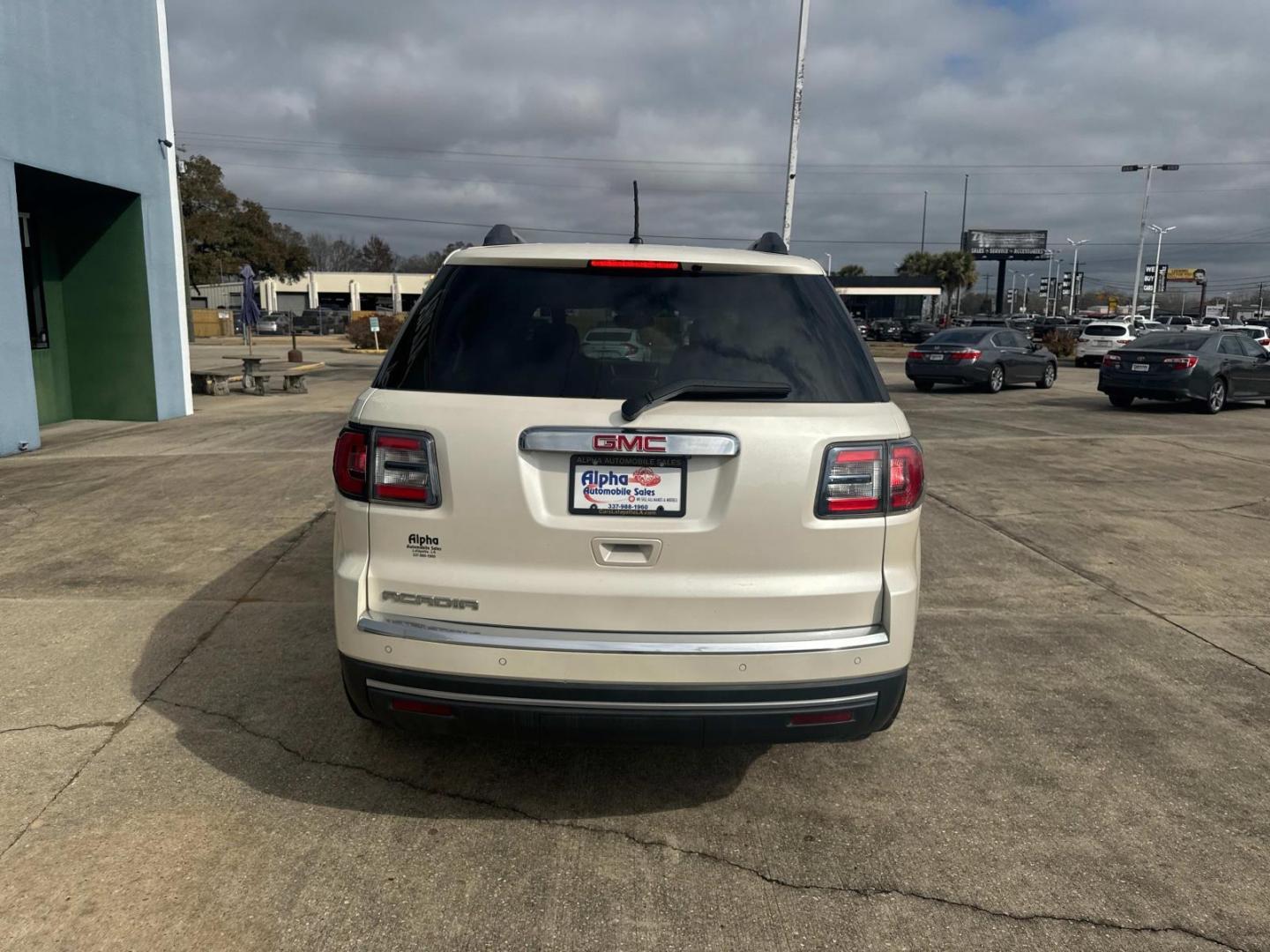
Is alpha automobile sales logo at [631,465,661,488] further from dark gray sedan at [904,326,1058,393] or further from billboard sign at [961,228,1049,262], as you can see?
billboard sign at [961,228,1049,262]

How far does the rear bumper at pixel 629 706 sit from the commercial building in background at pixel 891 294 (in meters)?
83.5

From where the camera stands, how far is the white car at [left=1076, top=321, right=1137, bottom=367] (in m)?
30.8

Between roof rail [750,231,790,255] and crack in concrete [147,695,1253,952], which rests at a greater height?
roof rail [750,231,790,255]

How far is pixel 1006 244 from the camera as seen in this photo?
103000mm

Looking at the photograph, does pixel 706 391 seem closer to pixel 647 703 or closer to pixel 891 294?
pixel 647 703

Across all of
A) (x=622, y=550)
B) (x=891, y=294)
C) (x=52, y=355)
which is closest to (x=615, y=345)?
(x=622, y=550)

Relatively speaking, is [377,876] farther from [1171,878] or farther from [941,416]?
[941,416]

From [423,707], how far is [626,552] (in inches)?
31.1

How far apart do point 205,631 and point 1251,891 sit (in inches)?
183

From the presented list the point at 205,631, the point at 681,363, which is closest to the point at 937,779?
the point at 681,363

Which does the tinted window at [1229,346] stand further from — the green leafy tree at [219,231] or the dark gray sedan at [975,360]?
the green leafy tree at [219,231]

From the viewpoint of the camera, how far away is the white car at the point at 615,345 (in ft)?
9.78

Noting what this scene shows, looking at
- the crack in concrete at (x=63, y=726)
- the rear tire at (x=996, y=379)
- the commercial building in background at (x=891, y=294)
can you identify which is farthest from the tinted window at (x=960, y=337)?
the commercial building in background at (x=891, y=294)

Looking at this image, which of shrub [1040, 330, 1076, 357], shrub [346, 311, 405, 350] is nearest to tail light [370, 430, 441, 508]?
shrub [346, 311, 405, 350]
